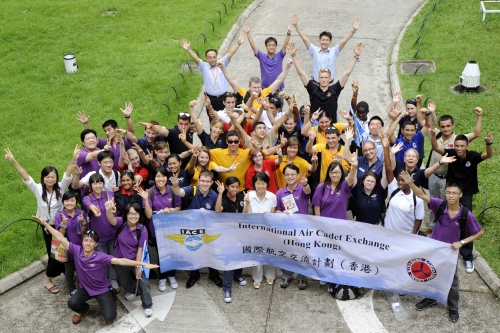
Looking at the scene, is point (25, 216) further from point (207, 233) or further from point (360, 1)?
point (360, 1)

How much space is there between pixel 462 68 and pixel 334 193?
29.2 feet

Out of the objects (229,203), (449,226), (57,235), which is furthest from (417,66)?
(57,235)

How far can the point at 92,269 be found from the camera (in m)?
9.29

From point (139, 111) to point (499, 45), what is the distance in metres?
10.2

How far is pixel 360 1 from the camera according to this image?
21500mm

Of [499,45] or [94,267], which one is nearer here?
[94,267]

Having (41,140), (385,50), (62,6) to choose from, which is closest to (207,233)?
(41,140)

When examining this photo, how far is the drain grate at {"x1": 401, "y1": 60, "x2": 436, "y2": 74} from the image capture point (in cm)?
1694

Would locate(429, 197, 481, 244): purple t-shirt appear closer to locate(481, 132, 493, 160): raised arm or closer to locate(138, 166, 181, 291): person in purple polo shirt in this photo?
locate(481, 132, 493, 160): raised arm

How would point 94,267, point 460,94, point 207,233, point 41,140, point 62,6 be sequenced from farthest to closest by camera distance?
point 62,6
point 460,94
point 41,140
point 207,233
point 94,267

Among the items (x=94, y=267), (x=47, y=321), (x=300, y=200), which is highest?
(x=300, y=200)

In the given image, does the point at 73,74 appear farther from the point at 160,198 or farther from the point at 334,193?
the point at 334,193

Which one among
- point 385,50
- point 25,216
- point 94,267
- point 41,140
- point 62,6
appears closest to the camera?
point 94,267

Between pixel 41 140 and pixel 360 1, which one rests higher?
pixel 360 1
